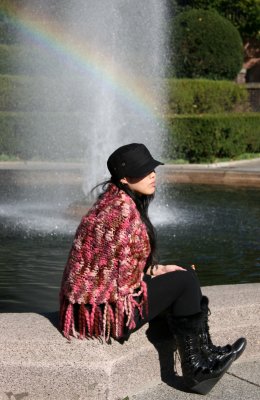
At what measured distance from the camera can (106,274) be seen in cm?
360

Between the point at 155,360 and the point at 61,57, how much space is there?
17002 millimetres

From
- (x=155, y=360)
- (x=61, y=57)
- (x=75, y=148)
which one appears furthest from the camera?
(x=61, y=57)

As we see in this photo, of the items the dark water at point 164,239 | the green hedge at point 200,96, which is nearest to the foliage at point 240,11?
the green hedge at point 200,96

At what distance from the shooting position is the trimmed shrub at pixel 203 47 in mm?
21562

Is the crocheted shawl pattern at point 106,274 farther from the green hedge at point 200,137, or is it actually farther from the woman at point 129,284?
the green hedge at point 200,137

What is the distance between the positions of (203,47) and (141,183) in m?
18.2

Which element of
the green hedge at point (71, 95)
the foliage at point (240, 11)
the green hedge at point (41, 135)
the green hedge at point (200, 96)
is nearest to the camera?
the green hedge at point (41, 135)

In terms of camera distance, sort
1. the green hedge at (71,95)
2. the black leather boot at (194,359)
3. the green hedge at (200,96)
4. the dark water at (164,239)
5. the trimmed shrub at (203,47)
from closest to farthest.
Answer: the black leather boot at (194,359) → the dark water at (164,239) → the green hedge at (71,95) → the green hedge at (200,96) → the trimmed shrub at (203,47)

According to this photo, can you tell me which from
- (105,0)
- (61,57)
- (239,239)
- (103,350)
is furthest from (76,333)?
(61,57)

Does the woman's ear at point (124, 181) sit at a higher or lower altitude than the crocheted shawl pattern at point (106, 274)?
higher

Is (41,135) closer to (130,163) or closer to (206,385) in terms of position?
(130,163)

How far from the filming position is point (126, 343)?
372 cm

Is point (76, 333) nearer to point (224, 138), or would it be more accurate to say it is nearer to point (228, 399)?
point (228, 399)

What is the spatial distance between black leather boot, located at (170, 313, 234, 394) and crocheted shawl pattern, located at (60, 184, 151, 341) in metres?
0.21
